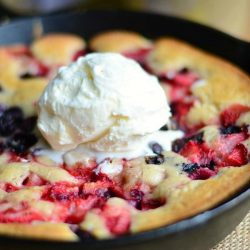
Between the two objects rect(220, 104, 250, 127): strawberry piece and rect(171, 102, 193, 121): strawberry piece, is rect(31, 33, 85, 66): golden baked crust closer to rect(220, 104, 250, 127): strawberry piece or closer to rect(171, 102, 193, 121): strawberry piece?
rect(171, 102, 193, 121): strawberry piece

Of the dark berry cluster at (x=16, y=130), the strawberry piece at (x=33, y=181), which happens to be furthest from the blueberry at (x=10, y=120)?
the strawberry piece at (x=33, y=181)

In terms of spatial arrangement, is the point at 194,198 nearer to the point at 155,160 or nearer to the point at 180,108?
the point at 155,160

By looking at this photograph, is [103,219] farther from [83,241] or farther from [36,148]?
[36,148]

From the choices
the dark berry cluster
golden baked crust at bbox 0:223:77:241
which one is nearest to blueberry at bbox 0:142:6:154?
the dark berry cluster

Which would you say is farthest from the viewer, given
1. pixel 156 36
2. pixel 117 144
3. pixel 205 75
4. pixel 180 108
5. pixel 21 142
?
pixel 156 36

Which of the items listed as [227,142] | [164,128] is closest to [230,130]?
[227,142]

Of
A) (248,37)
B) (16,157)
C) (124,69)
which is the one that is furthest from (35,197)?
(248,37)

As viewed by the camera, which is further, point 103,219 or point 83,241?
point 103,219
